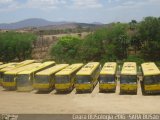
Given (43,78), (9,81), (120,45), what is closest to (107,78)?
(43,78)

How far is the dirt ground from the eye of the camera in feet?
97.3

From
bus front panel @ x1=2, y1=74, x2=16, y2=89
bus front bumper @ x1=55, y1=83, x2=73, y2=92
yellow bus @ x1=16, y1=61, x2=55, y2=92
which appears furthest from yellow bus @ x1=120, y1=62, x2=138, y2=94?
bus front panel @ x1=2, y1=74, x2=16, y2=89

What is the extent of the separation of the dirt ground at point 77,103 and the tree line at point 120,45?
23719 millimetres

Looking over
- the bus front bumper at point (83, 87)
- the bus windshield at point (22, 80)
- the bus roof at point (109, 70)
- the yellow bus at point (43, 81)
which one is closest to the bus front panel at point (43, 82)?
the yellow bus at point (43, 81)

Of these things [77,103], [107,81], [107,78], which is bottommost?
[77,103]

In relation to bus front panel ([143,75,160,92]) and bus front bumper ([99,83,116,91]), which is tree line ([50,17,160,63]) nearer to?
bus front bumper ([99,83,116,91])

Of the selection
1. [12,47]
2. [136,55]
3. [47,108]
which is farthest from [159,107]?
[12,47]

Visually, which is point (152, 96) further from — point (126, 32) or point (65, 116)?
point (126, 32)

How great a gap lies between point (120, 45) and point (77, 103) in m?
30.8

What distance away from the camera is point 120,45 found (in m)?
61.8

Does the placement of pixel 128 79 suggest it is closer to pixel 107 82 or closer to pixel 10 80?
pixel 107 82

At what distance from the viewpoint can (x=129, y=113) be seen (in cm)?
2809

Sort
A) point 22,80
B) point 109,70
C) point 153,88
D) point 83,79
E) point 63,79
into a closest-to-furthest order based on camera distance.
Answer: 1. point 153,88
2. point 83,79
3. point 63,79
4. point 109,70
5. point 22,80

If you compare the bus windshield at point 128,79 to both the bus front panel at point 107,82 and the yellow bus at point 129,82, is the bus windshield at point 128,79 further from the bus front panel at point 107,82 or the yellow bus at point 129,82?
the bus front panel at point 107,82
